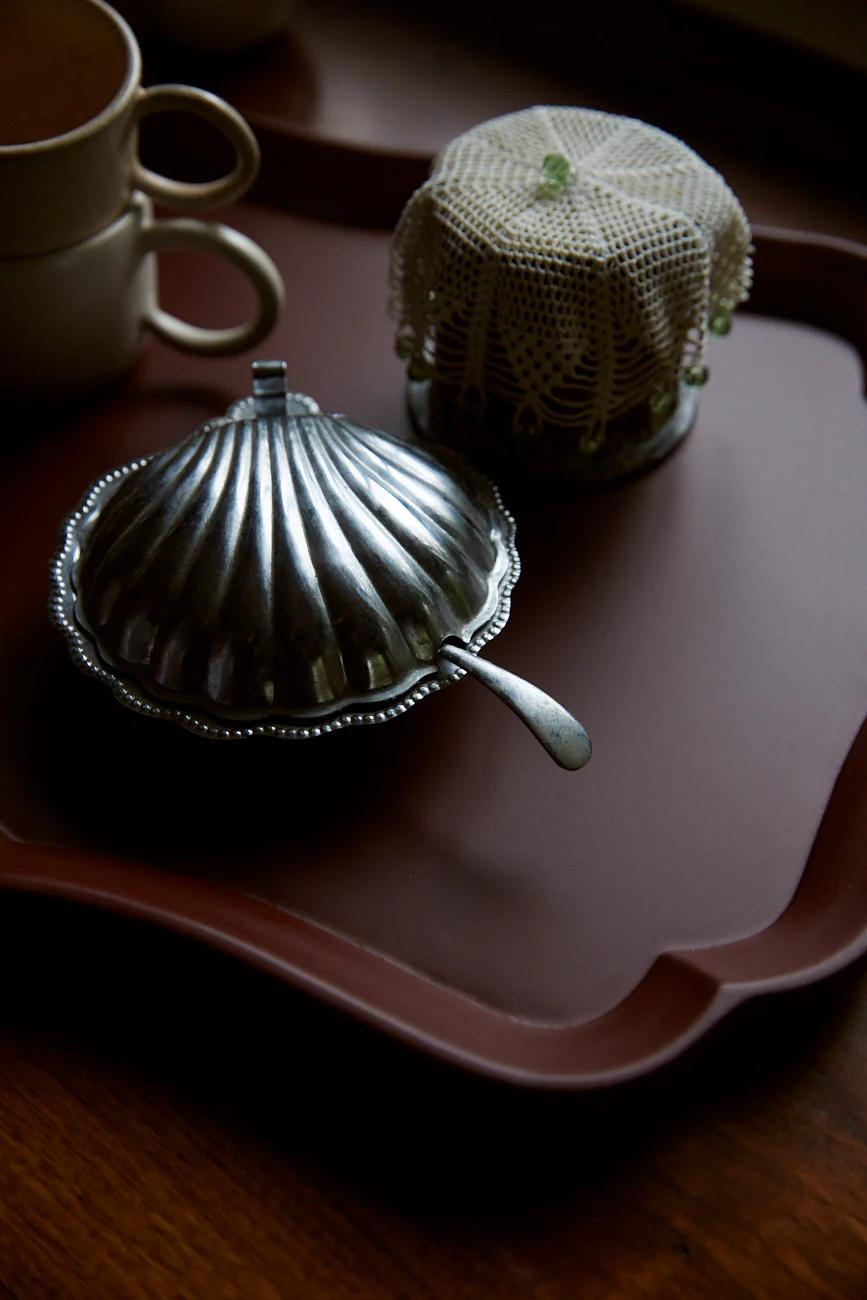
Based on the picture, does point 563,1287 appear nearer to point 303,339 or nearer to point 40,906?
point 40,906

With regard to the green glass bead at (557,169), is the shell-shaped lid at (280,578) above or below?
below

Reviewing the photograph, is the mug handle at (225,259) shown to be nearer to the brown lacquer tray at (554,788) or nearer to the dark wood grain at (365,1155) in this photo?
the brown lacquer tray at (554,788)

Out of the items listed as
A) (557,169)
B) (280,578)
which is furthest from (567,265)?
(280,578)

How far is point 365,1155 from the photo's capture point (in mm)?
397

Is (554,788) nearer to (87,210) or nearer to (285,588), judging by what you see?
(285,588)

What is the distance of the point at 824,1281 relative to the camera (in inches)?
15.0

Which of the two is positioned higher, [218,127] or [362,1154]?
[218,127]

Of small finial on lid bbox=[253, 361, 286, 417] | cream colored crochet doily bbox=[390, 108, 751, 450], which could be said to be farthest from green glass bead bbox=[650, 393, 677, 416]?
small finial on lid bbox=[253, 361, 286, 417]

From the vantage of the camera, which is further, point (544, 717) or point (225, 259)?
point (225, 259)

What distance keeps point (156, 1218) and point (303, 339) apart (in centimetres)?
Answer: 37

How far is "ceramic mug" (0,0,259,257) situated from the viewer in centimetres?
49

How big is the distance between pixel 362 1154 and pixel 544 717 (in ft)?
0.48

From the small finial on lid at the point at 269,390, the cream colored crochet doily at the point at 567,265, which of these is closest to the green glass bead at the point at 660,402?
the cream colored crochet doily at the point at 567,265

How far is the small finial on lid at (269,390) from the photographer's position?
505mm
